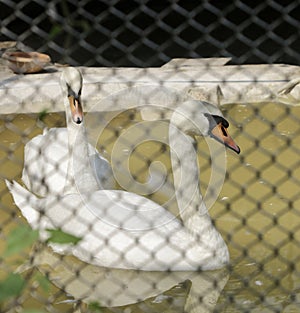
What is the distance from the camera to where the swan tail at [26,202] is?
4094mm

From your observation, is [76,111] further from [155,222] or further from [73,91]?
[155,222]

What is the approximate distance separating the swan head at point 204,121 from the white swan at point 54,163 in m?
0.64

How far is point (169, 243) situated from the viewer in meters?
3.64

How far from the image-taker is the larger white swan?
3619mm

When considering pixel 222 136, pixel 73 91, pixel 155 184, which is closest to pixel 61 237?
pixel 222 136

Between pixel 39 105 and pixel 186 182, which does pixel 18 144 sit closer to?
pixel 39 105

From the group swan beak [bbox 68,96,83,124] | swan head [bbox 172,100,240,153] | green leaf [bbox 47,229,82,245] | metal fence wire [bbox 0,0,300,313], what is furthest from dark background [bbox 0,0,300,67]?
green leaf [bbox 47,229,82,245]

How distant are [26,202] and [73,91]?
61 cm

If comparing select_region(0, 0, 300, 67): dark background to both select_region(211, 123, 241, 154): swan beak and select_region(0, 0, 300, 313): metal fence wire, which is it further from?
select_region(211, 123, 241, 154): swan beak

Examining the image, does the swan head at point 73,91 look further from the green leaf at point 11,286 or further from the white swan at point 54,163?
the green leaf at point 11,286

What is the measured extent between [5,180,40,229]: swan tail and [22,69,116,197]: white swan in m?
0.11

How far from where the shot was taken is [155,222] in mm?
3693

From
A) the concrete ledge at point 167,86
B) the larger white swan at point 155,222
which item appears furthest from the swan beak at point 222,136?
the concrete ledge at point 167,86

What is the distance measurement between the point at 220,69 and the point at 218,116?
2.20 m
